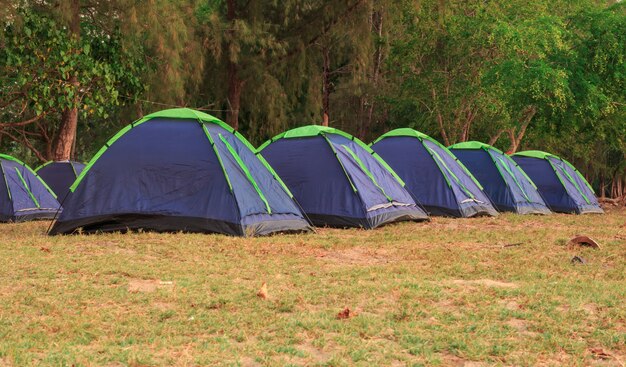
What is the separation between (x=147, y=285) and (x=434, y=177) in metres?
9.95

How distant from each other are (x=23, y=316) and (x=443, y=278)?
3.93m

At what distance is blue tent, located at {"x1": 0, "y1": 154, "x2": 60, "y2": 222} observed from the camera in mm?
14105

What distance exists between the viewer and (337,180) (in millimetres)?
12508

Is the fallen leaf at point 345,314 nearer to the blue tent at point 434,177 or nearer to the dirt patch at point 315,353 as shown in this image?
the dirt patch at point 315,353

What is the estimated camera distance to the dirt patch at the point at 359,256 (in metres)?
8.53

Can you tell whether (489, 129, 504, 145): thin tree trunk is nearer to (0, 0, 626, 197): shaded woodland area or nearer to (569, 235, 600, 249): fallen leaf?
(0, 0, 626, 197): shaded woodland area

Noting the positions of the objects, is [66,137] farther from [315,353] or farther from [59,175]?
[315,353]

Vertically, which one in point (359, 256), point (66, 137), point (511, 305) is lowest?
point (359, 256)

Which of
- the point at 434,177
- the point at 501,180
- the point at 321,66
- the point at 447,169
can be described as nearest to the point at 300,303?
the point at 434,177

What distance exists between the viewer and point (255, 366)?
4230 mm

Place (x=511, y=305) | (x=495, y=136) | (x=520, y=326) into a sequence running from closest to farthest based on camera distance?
1. (x=520, y=326)
2. (x=511, y=305)
3. (x=495, y=136)

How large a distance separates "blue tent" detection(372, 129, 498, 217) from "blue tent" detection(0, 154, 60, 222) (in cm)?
733

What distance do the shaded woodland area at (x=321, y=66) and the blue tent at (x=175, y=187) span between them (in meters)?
5.61

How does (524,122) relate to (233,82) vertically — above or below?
below
